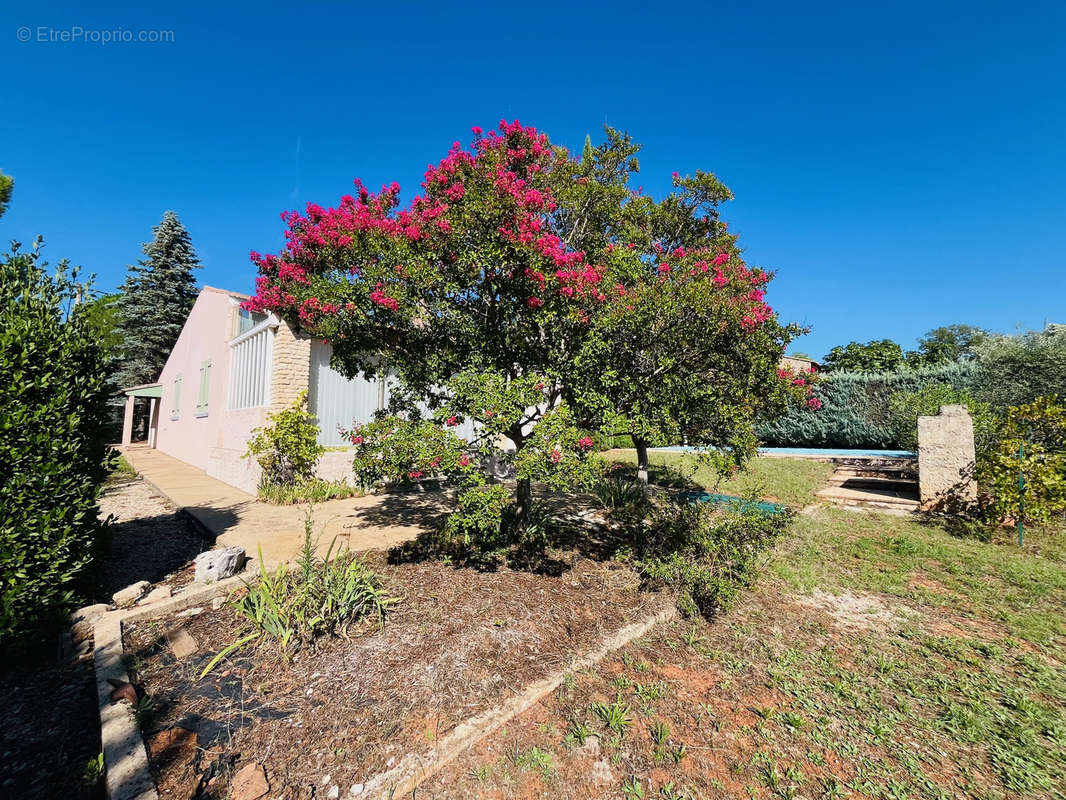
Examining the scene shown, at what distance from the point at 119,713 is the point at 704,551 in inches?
200

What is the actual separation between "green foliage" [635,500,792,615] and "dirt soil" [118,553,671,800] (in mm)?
405

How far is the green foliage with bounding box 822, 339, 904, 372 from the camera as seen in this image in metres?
32.3

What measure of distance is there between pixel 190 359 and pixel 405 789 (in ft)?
60.0

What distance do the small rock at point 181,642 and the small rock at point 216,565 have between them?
80 centimetres

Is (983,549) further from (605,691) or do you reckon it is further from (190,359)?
(190,359)

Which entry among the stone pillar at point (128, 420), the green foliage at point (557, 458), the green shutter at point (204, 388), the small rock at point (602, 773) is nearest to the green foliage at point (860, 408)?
the green foliage at point (557, 458)

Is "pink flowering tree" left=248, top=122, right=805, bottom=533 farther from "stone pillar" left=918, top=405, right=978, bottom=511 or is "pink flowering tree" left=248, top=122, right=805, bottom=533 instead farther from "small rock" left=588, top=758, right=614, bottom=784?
"stone pillar" left=918, top=405, right=978, bottom=511

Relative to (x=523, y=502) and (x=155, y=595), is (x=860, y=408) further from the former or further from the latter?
(x=155, y=595)

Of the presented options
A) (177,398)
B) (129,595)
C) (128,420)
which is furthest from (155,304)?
(129,595)

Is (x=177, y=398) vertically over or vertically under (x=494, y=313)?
under

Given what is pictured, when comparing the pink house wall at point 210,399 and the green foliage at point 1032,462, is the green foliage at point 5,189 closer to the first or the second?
the pink house wall at point 210,399

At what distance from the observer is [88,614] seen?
11.8 ft

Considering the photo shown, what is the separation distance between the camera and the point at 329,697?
2676 millimetres

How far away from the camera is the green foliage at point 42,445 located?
121 inches
